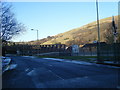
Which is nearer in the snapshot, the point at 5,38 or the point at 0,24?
the point at 0,24

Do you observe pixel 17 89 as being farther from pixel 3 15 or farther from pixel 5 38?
pixel 5 38

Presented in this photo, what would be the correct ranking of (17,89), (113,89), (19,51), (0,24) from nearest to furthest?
(113,89) → (17,89) → (0,24) → (19,51)

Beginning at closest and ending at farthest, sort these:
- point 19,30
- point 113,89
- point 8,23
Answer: point 113,89, point 8,23, point 19,30

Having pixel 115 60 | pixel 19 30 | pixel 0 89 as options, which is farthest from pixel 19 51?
pixel 0 89

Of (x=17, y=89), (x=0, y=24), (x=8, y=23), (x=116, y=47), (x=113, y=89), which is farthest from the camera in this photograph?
(x=8, y=23)

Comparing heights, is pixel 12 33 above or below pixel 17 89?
above

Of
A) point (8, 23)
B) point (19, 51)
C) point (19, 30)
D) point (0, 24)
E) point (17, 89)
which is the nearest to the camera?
point (17, 89)

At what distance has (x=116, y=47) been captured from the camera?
2223 centimetres

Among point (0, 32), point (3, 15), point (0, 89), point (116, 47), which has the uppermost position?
point (3, 15)

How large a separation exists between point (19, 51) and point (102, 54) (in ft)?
317

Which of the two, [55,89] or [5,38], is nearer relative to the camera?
[55,89]

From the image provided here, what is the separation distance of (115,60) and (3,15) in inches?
632

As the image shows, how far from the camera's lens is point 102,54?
87.0 ft

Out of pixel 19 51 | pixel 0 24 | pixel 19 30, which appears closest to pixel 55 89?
pixel 0 24
